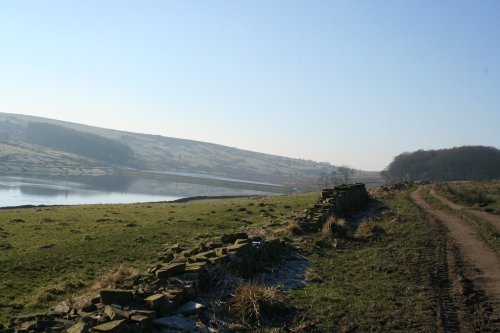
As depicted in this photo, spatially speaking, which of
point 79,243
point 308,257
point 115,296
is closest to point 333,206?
point 308,257

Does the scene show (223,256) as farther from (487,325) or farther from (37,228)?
(37,228)

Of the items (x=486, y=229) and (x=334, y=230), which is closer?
(x=334, y=230)

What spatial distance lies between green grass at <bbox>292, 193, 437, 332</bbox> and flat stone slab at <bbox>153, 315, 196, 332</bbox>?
2.59 metres

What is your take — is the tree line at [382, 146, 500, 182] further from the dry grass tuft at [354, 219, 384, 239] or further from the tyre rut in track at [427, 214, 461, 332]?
the tyre rut in track at [427, 214, 461, 332]

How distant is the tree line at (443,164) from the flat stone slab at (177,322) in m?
126

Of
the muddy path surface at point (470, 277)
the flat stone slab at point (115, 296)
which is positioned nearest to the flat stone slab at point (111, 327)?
the flat stone slab at point (115, 296)

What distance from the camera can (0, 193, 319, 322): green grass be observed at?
14.3 m

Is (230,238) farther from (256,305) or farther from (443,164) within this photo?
(443,164)

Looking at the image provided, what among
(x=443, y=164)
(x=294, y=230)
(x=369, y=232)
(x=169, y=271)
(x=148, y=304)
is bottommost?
(x=148, y=304)

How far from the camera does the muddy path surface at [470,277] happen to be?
396 inches

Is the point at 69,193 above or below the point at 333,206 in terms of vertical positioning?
below

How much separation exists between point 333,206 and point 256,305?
17.1 metres

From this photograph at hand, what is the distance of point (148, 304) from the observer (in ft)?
29.8

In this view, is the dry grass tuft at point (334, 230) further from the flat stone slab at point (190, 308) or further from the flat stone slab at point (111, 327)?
the flat stone slab at point (111, 327)
